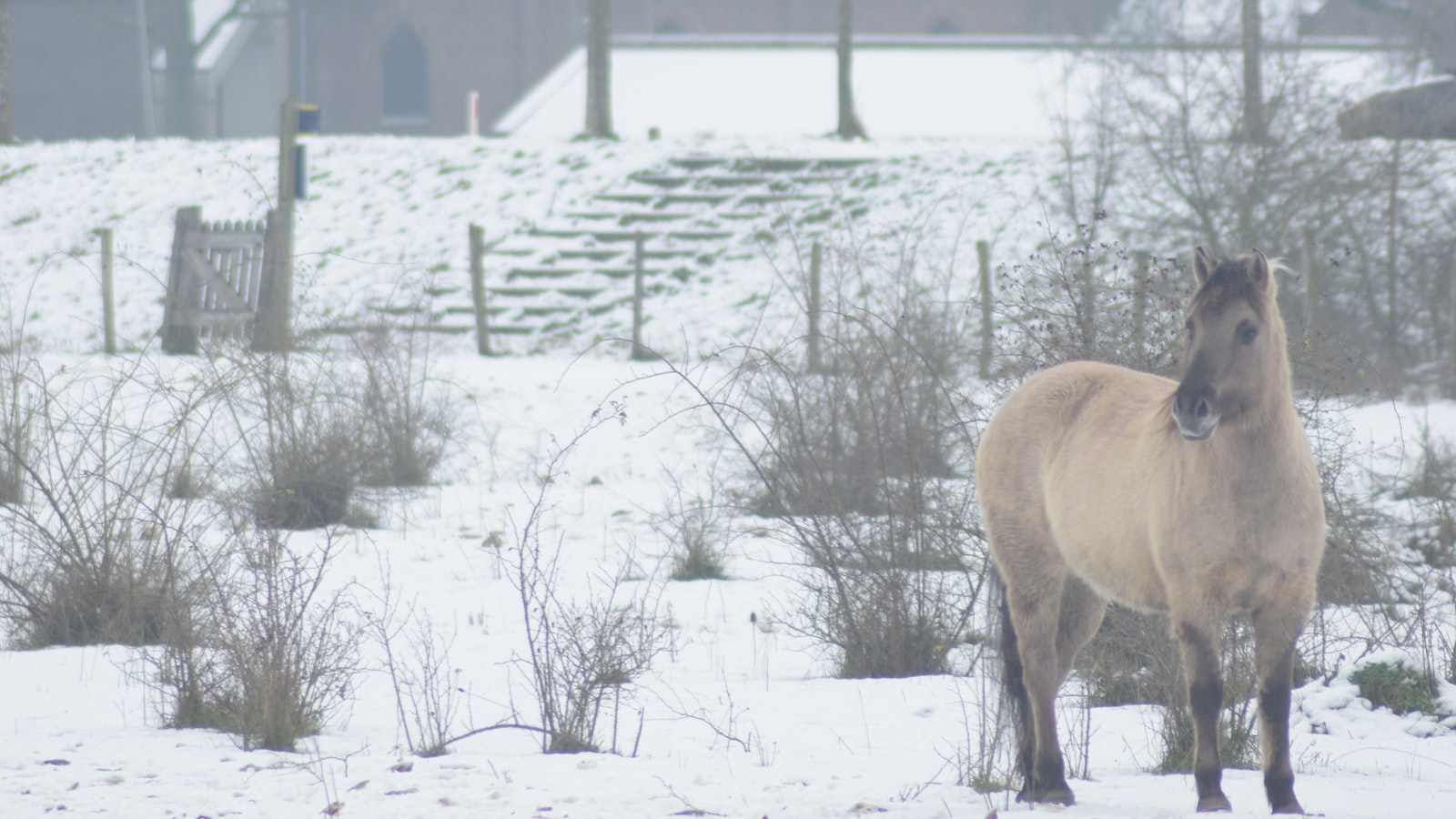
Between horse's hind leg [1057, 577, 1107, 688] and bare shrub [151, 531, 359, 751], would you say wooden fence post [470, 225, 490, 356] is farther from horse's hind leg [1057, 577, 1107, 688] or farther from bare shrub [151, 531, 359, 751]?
horse's hind leg [1057, 577, 1107, 688]

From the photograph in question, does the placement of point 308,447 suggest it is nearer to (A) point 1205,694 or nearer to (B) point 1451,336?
(A) point 1205,694

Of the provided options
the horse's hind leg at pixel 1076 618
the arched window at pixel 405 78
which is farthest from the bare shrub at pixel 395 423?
the arched window at pixel 405 78

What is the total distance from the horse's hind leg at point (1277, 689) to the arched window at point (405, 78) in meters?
47.2

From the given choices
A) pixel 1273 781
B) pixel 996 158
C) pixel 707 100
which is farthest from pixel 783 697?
pixel 707 100

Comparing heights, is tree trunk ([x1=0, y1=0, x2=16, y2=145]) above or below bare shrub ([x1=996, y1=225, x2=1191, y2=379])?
above

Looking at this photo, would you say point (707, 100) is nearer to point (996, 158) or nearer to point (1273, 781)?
point (996, 158)

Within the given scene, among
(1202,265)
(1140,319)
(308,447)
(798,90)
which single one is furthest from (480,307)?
(798,90)

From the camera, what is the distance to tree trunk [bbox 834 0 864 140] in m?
26.8

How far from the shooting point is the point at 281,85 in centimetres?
4797

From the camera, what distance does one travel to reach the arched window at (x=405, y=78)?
48344 mm

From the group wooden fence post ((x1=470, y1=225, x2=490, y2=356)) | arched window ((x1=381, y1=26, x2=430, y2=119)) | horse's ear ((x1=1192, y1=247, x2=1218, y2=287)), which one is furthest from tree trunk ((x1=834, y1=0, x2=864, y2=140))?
arched window ((x1=381, y1=26, x2=430, y2=119))

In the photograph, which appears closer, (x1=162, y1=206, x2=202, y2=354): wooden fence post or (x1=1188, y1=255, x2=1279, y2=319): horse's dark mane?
(x1=1188, y1=255, x2=1279, y2=319): horse's dark mane

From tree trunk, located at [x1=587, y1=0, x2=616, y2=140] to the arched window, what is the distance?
22856mm

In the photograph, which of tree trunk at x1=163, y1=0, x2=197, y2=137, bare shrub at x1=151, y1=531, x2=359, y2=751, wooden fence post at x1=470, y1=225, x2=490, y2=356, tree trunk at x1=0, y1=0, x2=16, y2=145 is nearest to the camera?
bare shrub at x1=151, y1=531, x2=359, y2=751
